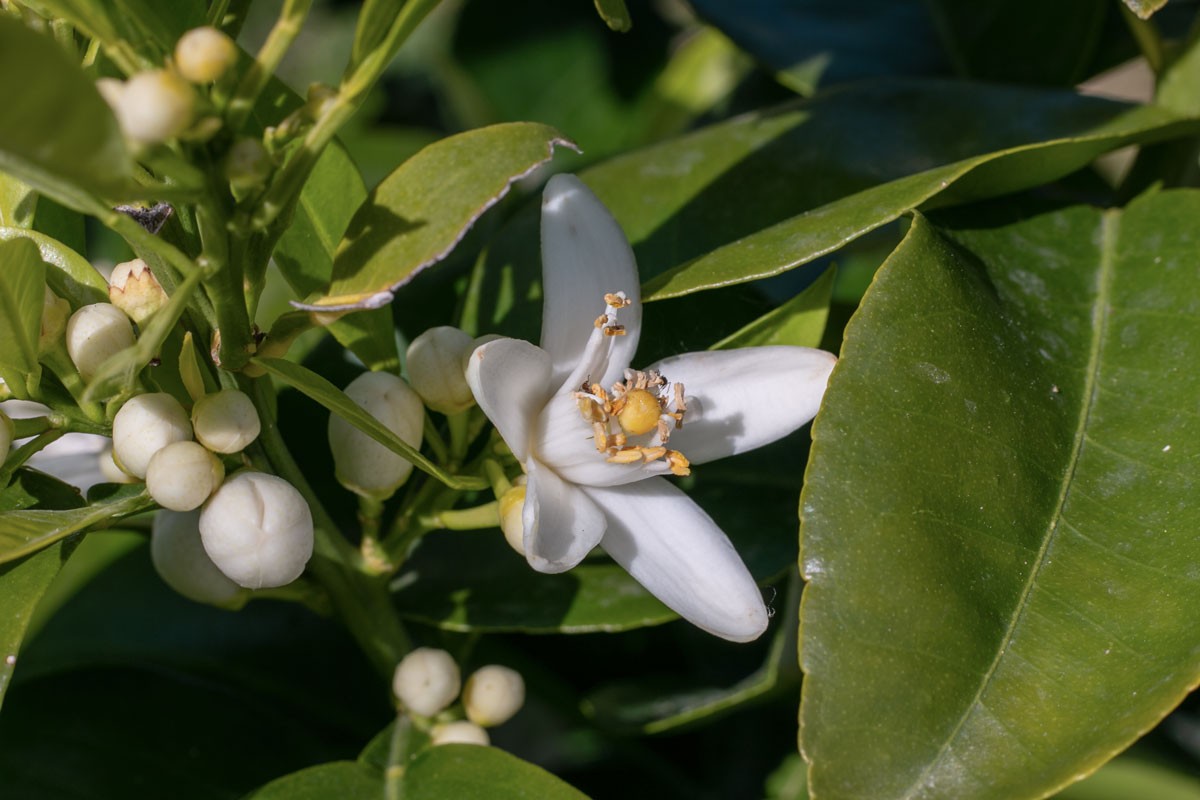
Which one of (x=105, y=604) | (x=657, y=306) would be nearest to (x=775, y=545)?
(x=657, y=306)

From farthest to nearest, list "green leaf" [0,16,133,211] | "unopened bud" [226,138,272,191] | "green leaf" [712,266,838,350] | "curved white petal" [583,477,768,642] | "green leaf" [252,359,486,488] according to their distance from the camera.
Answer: "green leaf" [712,266,838,350] < "curved white petal" [583,477,768,642] < "green leaf" [252,359,486,488] < "unopened bud" [226,138,272,191] < "green leaf" [0,16,133,211]

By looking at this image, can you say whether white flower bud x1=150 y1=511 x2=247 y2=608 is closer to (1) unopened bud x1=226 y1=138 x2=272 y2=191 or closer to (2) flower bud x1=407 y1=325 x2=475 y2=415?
(2) flower bud x1=407 y1=325 x2=475 y2=415

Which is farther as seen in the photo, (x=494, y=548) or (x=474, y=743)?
(x=494, y=548)

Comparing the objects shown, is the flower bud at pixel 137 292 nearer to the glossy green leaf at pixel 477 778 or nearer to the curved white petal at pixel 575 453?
the curved white petal at pixel 575 453

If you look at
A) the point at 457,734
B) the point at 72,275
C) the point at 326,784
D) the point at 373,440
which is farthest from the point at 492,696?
the point at 72,275

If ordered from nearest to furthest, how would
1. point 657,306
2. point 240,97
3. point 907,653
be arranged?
point 240,97
point 907,653
point 657,306

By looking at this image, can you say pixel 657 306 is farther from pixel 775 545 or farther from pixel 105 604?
pixel 105 604

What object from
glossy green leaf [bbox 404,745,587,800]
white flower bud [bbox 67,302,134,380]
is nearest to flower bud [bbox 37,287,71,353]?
white flower bud [bbox 67,302,134,380]
